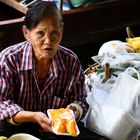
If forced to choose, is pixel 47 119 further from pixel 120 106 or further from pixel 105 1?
pixel 105 1

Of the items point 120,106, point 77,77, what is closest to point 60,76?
point 77,77

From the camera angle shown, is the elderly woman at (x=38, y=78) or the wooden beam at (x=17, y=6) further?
the wooden beam at (x=17, y=6)

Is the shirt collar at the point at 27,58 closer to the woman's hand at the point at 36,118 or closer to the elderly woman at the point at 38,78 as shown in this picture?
the elderly woman at the point at 38,78

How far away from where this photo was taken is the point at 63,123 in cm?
175

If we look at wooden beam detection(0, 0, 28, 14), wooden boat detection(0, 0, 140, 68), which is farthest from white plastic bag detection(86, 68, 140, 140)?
wooden beam detection(0, 0, 28, 14)

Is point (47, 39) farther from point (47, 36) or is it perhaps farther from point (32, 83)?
point (32, 83)

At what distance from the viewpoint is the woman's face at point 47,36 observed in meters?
1.80

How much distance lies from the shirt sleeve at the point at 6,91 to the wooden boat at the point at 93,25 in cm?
90

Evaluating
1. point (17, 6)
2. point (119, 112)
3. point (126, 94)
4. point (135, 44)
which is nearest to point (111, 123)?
point (119, 112)

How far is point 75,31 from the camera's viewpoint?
9.90ft

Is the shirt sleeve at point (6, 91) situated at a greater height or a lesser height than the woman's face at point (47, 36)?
lesser

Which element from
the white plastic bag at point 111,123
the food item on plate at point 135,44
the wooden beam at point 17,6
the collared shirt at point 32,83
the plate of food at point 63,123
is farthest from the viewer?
the wooden beam at point 17,6

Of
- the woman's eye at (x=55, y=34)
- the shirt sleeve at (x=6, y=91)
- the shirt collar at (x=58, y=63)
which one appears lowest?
the shirt sleeve at (x=6, y=91)

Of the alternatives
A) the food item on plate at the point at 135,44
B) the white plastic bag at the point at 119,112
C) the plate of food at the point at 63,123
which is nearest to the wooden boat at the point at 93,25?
the food item on plate at the point at 135,44
